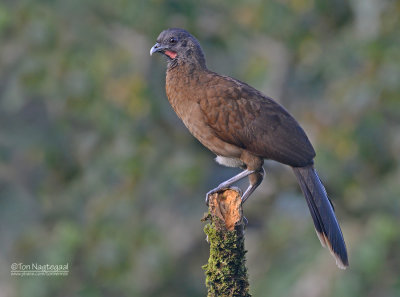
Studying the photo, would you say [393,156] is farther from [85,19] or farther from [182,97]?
[182,97]

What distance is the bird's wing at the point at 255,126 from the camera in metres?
5.02

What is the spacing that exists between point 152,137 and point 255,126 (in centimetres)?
465

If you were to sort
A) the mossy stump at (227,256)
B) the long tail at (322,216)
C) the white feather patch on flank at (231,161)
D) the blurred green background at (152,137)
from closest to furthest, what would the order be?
the mossy stump at (227,256) < the long tail at (322,216) < the white feather patch on flank at (231,161) < the blurred green background at (152,137)

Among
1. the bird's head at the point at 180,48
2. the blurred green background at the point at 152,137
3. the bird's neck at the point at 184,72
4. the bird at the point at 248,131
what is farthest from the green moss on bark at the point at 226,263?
the blurred green background at the point at 152,137

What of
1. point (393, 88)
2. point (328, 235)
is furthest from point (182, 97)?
point (393, 88)

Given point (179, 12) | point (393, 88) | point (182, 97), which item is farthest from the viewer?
point (179, 12)

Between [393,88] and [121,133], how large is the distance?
2.85 m

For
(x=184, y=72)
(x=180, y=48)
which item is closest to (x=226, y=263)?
(x=184, y=72)

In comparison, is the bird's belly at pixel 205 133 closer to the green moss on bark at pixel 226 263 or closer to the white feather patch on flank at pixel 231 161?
the white feather patch on flank at pixel 231 161

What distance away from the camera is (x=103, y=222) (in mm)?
9523

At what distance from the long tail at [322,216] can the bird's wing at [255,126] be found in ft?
0.28

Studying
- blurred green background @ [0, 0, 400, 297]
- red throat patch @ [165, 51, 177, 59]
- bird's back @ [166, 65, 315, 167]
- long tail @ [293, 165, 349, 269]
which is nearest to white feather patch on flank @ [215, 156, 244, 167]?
bird's back @ [166, 65, 315, 167]

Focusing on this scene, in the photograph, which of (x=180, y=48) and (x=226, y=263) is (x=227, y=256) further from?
(x=180, y=48)

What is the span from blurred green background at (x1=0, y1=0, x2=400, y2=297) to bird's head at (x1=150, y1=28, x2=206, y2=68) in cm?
348
